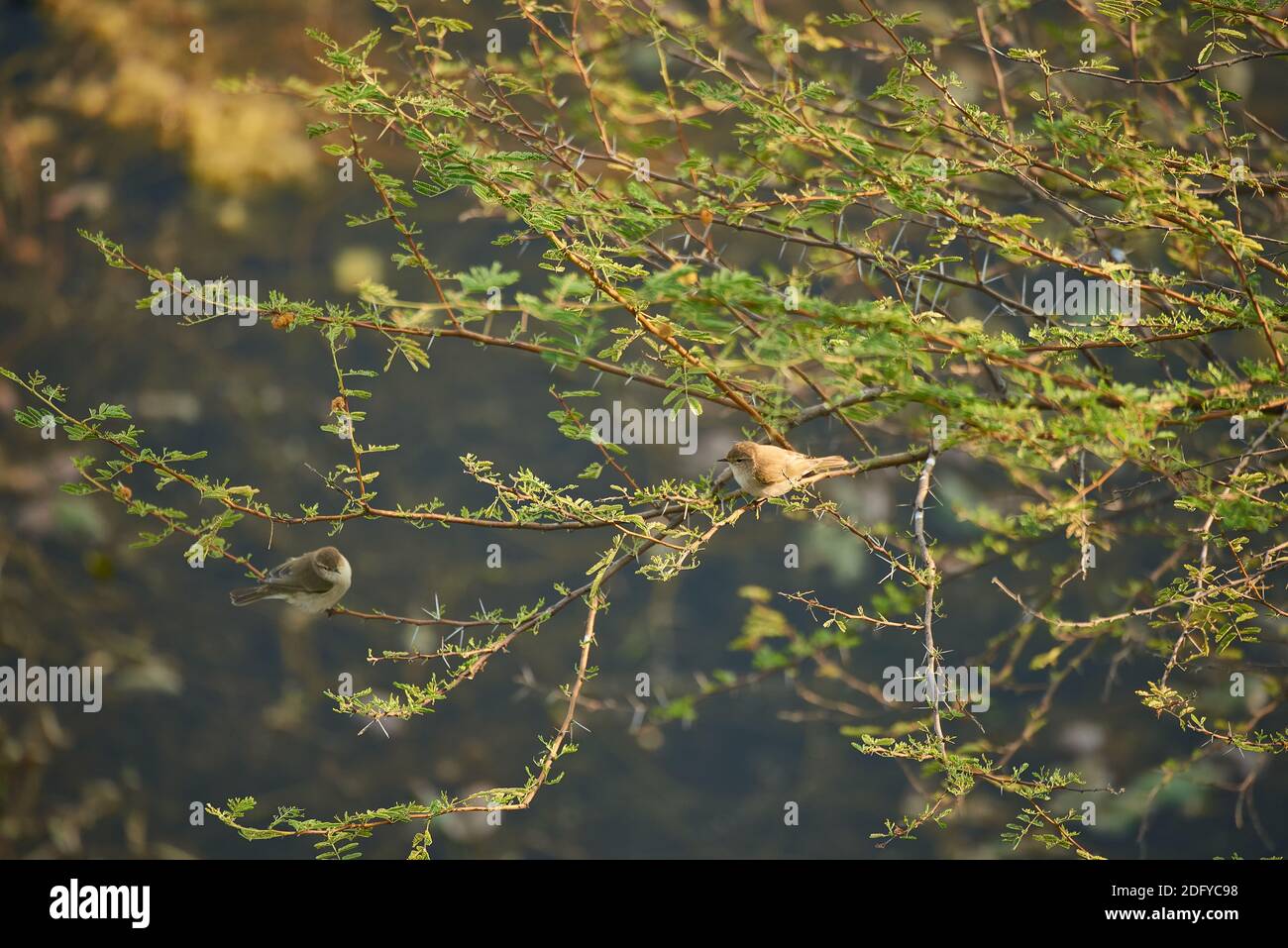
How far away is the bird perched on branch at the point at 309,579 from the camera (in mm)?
2750

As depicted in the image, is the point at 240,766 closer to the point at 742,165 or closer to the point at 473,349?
the point at 473,349

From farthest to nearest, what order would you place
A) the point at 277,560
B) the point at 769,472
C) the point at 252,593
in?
the point at 277,560
the point at 252,593
the point at 769,472

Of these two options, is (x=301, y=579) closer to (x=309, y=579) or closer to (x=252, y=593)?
(x=309, y=579)

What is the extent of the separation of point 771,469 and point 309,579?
4.08 feet

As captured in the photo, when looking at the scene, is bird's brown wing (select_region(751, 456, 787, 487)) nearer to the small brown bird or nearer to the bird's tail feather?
the small brown bird

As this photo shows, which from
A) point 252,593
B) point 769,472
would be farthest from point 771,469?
point 252,593

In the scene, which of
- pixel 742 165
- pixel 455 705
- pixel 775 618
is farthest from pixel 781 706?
pixel 742 165

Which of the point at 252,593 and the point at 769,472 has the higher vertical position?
the point at 769,472

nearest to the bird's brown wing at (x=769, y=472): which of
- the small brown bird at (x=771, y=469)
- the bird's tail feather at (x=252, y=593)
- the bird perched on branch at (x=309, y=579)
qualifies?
the small brown bird at (x=771, y=469)

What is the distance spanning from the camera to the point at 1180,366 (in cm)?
387

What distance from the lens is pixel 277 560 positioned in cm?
430

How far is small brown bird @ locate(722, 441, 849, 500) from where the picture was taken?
7.06ft

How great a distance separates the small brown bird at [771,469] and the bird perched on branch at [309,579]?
1103 millimetres

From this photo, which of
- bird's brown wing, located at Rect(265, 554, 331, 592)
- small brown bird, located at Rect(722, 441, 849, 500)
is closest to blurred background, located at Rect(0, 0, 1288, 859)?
bird's brown wing, located at Rect(265, 554, 331, 592)
